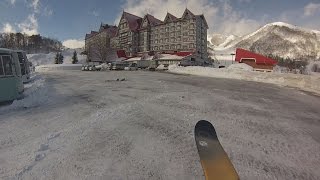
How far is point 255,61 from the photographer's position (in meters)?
39.8

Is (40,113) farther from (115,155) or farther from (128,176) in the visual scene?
(128,176)

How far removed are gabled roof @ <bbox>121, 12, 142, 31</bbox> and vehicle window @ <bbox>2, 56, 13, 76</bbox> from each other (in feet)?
220

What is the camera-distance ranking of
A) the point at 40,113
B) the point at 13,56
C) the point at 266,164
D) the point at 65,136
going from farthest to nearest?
the point at 13,56 < the point at 40,113 < the point at 65,136 < the point at 266,164

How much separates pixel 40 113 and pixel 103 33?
282ft

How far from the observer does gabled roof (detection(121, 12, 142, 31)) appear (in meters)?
79.2

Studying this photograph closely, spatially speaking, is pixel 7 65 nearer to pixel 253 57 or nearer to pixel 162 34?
pixel 253 57

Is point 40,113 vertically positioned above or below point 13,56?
below

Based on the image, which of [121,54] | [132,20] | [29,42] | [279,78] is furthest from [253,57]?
[29,42]

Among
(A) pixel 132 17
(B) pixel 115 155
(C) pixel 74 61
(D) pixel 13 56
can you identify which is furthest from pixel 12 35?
(B) pixel 115 155

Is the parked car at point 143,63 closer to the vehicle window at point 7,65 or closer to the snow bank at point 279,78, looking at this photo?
the snow bank at point 279,78

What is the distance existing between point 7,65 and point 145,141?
9.29 m

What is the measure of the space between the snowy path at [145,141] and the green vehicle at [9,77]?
1.72 metres

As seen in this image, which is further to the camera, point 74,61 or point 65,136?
point 74,61

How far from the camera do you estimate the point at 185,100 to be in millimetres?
12281
